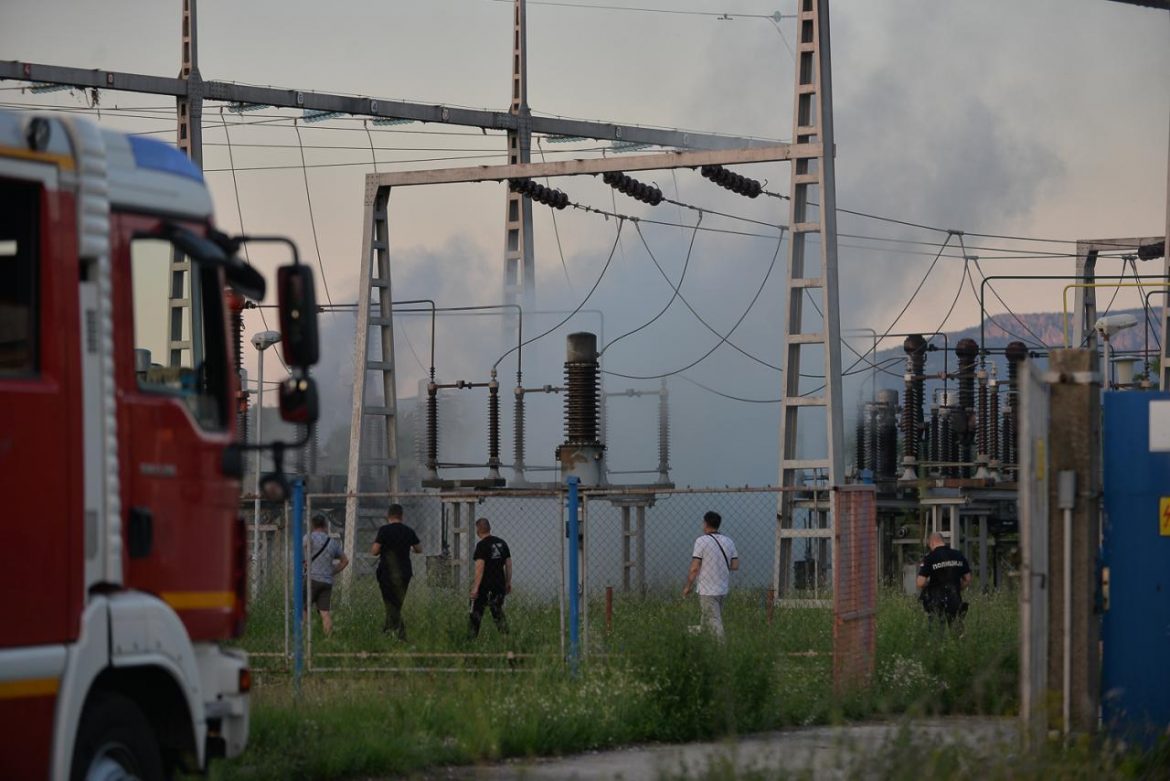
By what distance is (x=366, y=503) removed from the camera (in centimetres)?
3888

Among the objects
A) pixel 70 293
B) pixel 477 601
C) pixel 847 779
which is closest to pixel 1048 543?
pixel 847 779

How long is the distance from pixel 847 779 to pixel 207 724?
311cm

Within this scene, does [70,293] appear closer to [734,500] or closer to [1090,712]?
[1090,712]

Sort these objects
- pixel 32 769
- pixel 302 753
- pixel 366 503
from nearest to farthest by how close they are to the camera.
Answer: pixel 32 769
pixel 302 753
pixel 366 503

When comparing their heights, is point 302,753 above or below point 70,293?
below

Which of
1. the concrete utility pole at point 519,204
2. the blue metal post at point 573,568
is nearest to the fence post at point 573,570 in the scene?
the blue metal post at point 573,568

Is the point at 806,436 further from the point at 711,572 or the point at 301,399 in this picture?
the point at 301,399

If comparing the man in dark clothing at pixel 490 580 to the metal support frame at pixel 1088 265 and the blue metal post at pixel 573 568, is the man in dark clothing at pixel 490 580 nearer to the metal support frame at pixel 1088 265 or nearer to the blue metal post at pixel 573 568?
the blue metal post at pixel 573 568

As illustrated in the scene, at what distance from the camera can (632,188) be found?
27016 millimetres

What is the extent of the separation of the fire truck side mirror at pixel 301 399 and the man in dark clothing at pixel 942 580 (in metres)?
13.3

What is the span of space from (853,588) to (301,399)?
29.1 feet

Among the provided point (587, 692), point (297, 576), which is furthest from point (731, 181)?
point (587, 692)

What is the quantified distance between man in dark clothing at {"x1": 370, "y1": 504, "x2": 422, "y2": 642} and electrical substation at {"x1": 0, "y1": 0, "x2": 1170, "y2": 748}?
696 millimetres

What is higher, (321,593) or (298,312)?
(298,312)
